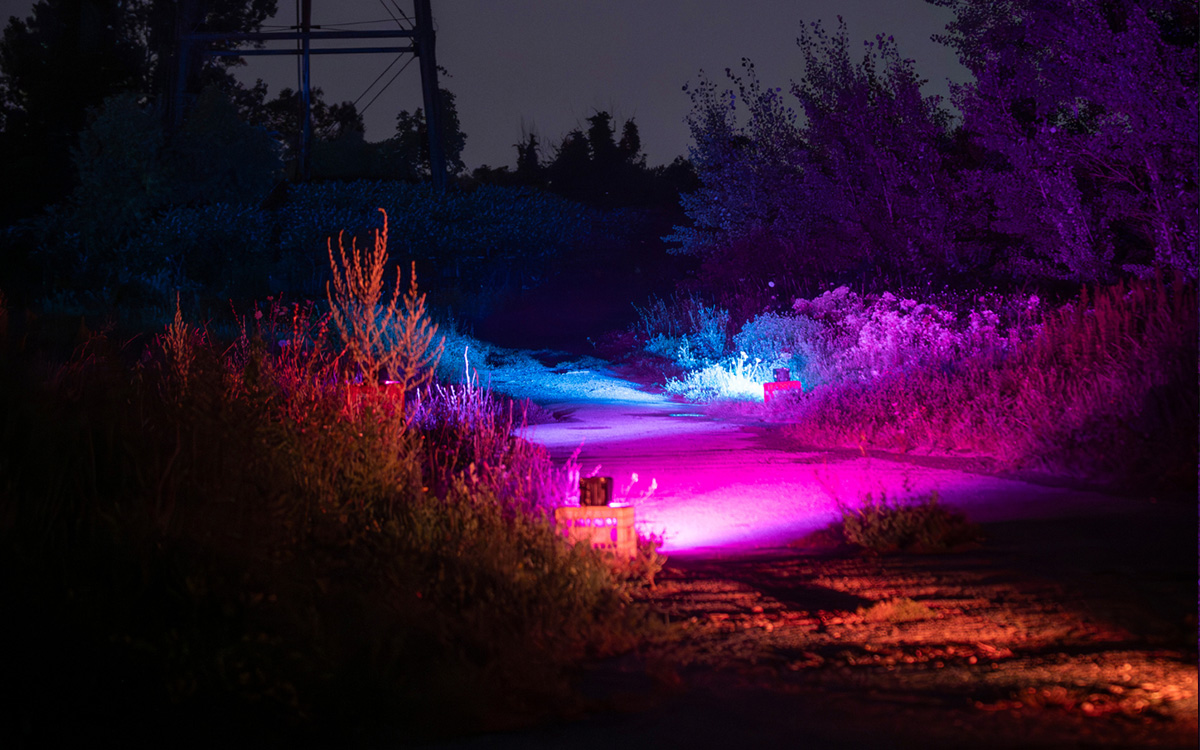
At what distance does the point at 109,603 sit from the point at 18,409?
73.0 inches

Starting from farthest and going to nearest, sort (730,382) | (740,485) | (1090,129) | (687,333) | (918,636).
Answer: (687,333)
(1090,129)
(730,382)
(740,485)
(918,636)

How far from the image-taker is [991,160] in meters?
→ 18.8

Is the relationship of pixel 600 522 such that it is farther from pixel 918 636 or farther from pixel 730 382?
pixel 730 382

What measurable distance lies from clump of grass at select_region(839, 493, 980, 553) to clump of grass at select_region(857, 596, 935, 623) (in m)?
1.05

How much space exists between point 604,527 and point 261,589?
5.93 ft

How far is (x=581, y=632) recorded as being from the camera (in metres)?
3.83

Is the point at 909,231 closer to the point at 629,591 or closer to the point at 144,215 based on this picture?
the point at 629,591

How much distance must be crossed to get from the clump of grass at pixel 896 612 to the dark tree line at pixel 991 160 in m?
11.7

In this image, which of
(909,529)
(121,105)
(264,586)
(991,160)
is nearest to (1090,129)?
(991,160)

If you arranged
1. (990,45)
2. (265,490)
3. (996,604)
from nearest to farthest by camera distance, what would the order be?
(996,604) < (265,490) < (990,45)

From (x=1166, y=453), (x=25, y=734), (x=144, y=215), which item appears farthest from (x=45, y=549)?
(x=144, y=215)

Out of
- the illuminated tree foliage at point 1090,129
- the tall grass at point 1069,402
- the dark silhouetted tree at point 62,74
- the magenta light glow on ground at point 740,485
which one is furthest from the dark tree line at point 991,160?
the dark silhouetted tree at point 62,74

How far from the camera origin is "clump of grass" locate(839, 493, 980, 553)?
5.11 m

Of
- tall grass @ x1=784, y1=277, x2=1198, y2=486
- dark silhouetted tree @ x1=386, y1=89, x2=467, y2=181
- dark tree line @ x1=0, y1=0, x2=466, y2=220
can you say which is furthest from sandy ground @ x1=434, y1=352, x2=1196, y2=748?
dark silhouetted tree @ x1=386, y1=89, x2=467, y2=181
